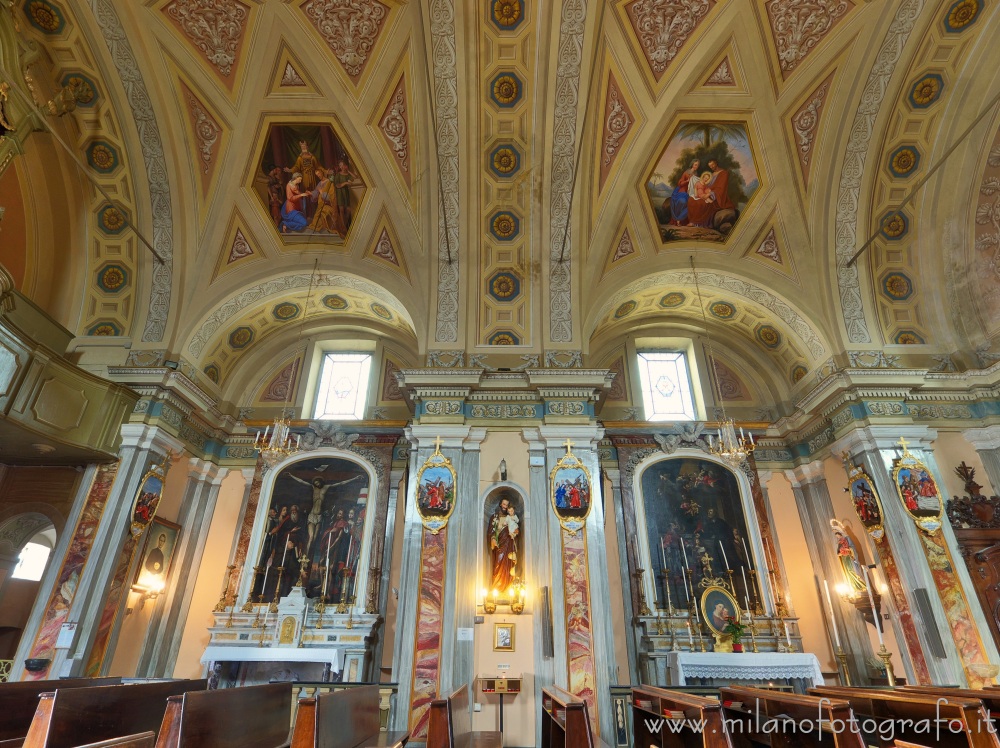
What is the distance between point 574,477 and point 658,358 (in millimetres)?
5824

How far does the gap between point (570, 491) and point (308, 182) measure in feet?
26.6

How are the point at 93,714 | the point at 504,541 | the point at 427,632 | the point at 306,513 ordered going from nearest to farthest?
the point at 93,714
the point at 427,632
the point at 504,541
the point at 306,513

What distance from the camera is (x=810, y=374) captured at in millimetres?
11672

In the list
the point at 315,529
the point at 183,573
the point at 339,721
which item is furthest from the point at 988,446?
the point at 183,573

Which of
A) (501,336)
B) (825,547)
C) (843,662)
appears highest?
(501,336)

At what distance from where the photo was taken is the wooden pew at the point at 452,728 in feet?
12.4

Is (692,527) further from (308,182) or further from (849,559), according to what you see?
(308,182)

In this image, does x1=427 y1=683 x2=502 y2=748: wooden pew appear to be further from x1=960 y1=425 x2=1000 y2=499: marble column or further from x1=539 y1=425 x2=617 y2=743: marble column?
x1=960 y1=425 x2=1000 y2=499: marble column

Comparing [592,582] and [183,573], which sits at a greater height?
[183,573]

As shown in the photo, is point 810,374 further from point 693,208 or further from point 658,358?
point 693,208

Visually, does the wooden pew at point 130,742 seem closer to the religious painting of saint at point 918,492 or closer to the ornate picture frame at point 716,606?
the ornate picture frame at point 716,606

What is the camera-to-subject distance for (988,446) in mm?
10070

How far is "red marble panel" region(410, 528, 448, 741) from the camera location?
7832 millimetres

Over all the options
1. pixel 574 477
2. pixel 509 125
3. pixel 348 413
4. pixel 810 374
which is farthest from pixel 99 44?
pixel 810 374
